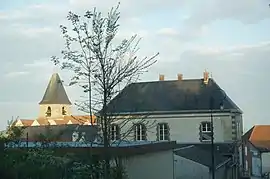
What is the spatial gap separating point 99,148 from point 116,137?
70cm

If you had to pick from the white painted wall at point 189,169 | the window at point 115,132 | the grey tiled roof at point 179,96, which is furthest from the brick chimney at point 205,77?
the window at point 115,132

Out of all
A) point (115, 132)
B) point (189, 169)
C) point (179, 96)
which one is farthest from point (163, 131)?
point (115, 132)

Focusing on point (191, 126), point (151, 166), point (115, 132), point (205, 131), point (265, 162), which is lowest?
→ point (265, 162)

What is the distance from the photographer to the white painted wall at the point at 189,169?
108 feet

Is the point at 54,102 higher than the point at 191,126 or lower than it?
higher

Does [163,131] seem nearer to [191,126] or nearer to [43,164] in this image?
[191,126]

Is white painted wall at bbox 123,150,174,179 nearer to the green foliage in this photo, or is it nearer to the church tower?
the green foliage

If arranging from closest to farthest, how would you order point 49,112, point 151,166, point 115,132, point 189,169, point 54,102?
point 115,132 < point 151,166 < point 189,169 < point 49,112 < point 54,102

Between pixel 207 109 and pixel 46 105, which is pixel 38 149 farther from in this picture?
pixel 46 105

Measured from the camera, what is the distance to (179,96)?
5500 cm

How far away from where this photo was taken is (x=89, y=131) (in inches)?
658

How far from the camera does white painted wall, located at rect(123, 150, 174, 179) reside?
22072mm

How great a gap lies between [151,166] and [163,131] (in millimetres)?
28295

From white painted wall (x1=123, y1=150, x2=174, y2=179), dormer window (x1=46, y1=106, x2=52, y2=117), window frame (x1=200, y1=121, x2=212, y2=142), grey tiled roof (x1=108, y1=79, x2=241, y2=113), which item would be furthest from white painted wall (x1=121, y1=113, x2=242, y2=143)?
dormer window (x1=46, y1=106, x2=52, y2=117)
